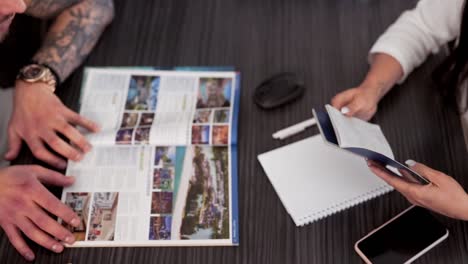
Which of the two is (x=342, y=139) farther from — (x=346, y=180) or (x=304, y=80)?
(x=304, y=80)

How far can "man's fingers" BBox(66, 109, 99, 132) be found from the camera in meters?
0.99

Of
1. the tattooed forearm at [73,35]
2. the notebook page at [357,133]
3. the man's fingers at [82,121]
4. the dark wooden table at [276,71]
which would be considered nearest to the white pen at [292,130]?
the dark wooden table at [276,71]

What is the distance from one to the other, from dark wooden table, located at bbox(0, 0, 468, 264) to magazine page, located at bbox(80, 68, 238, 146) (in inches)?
1.5

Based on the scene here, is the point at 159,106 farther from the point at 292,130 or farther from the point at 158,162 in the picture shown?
the point at 292,130

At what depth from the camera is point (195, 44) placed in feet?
3.74

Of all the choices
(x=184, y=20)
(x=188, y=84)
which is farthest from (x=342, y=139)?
(x=184, y=20)

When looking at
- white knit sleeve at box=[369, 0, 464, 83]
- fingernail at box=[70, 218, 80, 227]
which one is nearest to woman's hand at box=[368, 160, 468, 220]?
white knit sleeve at box=[369, 0, 464, 83]

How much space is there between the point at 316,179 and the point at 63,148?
51 cm

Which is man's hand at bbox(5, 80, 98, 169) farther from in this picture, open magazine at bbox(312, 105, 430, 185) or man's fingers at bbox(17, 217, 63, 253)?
open magazine at bbox(312, 105, 430, 185)

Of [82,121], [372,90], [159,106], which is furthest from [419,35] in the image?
Result: [82,121]

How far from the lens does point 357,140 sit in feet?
2.60

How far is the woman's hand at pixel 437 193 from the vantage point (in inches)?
30.8

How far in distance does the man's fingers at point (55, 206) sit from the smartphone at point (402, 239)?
0.51m

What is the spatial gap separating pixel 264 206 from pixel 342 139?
217 mm
